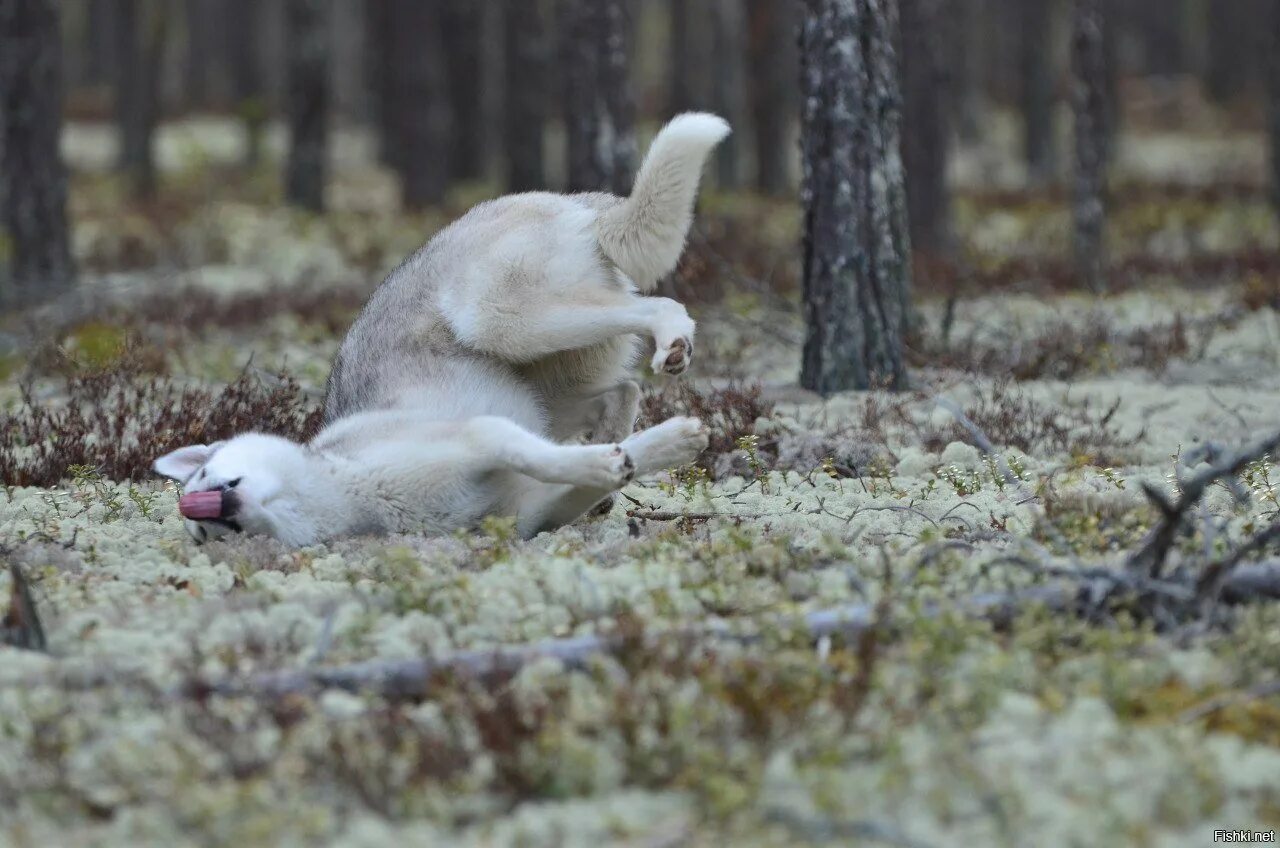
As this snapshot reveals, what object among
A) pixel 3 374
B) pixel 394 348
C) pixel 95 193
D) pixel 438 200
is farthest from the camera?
pixel 95 193

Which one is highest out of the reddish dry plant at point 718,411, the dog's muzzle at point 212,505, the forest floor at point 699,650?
the dog's muzzle at point 212,505

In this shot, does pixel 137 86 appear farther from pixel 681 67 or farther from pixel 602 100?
pixel 602 100

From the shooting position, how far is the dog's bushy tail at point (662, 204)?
256 inches

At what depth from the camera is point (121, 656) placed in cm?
471

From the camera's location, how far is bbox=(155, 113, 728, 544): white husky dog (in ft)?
19.8

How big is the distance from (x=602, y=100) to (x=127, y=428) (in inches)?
231

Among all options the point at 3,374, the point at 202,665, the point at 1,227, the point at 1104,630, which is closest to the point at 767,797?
the point at 1104,630

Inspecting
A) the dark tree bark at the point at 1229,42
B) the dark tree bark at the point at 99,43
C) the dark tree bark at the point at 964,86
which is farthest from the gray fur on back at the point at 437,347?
the dark tree bark at the point at 1229,42

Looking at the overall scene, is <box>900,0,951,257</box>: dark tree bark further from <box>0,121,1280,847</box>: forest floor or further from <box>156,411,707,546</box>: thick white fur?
<box>156,411,707,546</box>: thick white fur

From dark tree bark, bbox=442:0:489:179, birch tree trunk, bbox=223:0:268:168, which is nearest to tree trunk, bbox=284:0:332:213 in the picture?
dark tree bark, bbox=442:0:489:179

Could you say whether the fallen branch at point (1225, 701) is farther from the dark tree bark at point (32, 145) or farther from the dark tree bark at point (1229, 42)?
the dark tree bark at point (1229, 42)

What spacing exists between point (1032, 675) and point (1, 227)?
60.9 ft

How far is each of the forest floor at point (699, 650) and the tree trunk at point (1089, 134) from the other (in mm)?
5758

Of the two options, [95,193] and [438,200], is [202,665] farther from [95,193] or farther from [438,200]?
[95,193]
